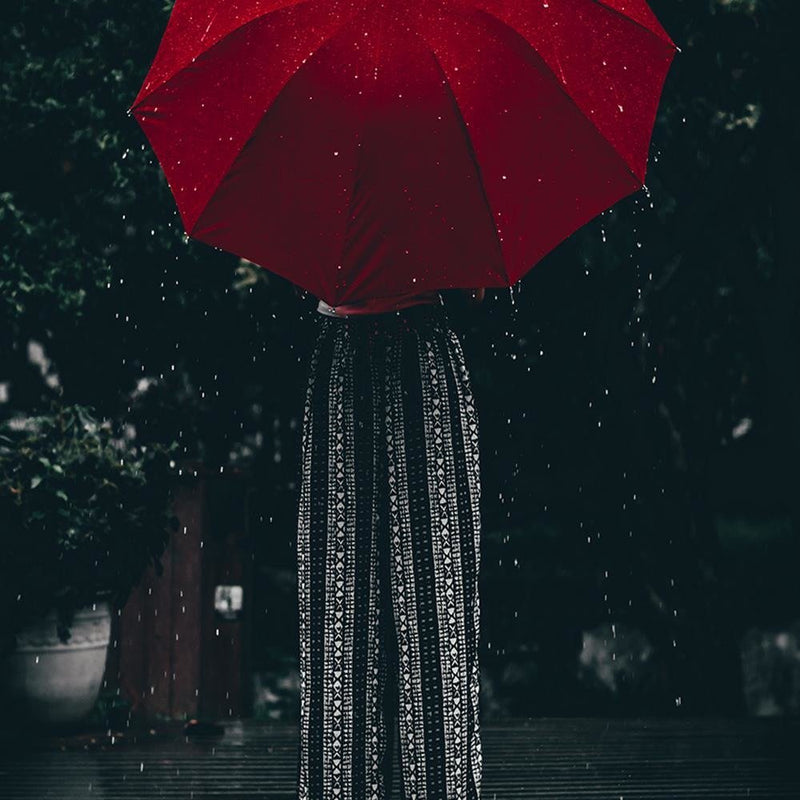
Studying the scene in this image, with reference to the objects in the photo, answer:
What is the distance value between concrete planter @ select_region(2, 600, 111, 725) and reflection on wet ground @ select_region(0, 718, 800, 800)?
0.10m

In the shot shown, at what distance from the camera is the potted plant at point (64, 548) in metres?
5.35

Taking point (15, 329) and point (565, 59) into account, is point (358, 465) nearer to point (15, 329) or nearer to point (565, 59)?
point (565, 59)

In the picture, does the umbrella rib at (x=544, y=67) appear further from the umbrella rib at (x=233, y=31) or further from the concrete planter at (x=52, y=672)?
the concrete planter at (x=52, y=672)

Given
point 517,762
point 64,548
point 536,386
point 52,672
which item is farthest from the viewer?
point 536,386

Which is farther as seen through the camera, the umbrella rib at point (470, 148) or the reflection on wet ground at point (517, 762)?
the reflection on wet ground at point (517, 762)

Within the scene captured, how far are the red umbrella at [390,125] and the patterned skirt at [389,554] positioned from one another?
0.71 feet

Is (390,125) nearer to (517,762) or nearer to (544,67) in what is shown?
(544,67)

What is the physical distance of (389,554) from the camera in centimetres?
277

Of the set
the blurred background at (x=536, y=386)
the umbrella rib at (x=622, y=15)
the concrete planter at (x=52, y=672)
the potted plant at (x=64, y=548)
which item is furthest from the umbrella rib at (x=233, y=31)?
the concrete planter at (x=52, y=672)

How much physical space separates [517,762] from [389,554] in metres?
2.09

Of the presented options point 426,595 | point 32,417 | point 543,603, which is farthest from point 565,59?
point 543,603

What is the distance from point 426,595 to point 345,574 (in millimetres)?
145

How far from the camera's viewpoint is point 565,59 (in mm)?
2551

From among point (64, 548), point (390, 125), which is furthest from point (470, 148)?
point (64, 548)
